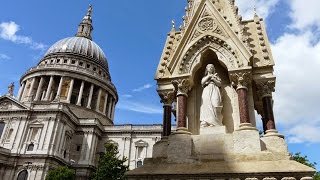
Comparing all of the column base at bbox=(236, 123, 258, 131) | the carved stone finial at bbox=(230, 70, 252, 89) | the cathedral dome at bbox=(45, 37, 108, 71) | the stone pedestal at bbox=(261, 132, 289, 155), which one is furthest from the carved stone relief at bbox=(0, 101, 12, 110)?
the stone pedestal at bbox=(261, 132, 289, 155)

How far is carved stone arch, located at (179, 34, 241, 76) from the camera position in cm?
1049

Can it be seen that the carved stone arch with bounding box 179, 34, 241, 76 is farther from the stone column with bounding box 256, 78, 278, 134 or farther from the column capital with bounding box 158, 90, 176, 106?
the stone column with bounding box 256, 78, 278, 134

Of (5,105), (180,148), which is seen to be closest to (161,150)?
(180,148)

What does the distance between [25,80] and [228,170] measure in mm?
79847

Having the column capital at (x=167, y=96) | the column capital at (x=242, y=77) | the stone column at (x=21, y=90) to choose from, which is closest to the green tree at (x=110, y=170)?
the column capital at (x=167, y=96)

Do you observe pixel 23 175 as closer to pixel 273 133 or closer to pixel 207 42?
pixel 207 42

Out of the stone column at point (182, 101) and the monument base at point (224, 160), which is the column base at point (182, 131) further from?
the monument base at point (224, 160)

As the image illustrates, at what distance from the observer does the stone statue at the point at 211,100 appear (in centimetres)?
994

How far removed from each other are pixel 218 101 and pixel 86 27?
97858 millimetres

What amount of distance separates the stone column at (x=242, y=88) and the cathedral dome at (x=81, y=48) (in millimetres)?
79077

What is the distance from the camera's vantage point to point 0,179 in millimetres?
49719

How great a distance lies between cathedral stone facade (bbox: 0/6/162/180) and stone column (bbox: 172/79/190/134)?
4695 centimetres

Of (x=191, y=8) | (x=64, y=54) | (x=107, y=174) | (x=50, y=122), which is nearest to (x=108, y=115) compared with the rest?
(x=64, y=54)

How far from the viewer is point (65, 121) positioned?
2265 inches
